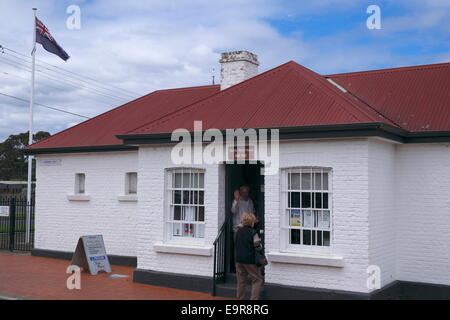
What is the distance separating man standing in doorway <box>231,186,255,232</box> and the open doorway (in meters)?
0.19

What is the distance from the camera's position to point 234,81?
14.7m

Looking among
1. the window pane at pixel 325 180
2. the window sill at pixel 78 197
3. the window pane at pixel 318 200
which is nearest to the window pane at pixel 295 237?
the window pane at pixel 318 200

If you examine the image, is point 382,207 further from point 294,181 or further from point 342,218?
point 294,181

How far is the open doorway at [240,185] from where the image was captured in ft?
36.6

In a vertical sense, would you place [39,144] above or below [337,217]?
above

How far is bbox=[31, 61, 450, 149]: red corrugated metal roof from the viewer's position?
1033 cm

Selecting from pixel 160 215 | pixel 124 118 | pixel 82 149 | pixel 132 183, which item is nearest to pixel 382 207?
pixel 160 215

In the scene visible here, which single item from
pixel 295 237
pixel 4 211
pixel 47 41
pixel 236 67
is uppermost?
pixel 47 41

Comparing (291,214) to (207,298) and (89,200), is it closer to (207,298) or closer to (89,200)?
(207,298)

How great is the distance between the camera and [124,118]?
1667 centimetres

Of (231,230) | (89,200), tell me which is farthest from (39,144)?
(231,230)

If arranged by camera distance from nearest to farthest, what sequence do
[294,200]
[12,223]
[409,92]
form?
1. [294,200]
2. [409,92]
3. [12,223]

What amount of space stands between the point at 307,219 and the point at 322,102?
7.69ft

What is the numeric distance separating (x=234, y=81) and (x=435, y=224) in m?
6.69
